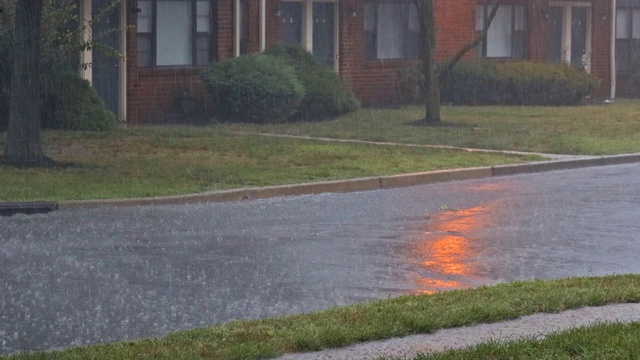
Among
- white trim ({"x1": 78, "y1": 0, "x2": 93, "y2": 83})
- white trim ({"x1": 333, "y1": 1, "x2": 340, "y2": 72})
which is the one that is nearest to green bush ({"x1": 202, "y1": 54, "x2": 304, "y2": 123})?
white trim ({"x1": 78, "y1": 0, "x2": 93, "y2": 83})

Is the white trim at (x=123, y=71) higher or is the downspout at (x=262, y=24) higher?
the downspout at (x=262, y=24)

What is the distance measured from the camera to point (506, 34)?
128ft

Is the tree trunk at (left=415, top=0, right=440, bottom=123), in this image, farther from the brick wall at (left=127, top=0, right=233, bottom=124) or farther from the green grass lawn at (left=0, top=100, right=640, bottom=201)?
the brick wall at (left=127, top=0, right=233, bottom=124)

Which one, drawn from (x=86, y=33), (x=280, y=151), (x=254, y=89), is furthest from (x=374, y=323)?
(x=86, y=33)

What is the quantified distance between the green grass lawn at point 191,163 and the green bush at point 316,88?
469 cm

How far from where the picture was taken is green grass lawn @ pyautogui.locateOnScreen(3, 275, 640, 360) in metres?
7.63

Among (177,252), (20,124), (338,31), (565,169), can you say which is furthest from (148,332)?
(338,31)

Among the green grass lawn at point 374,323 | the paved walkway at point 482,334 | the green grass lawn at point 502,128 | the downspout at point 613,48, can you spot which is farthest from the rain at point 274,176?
the paved walkway at point 482,334

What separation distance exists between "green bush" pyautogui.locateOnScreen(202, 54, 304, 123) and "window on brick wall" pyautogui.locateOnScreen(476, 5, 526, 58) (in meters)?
11.5

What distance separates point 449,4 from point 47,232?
24704mm

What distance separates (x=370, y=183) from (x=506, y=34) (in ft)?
72.4

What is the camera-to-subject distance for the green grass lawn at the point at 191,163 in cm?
1647

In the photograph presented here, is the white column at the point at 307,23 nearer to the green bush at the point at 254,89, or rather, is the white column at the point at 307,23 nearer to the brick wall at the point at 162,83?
the brick wall at the point at 162,83

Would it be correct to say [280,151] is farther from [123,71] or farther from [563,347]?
[563,347]
